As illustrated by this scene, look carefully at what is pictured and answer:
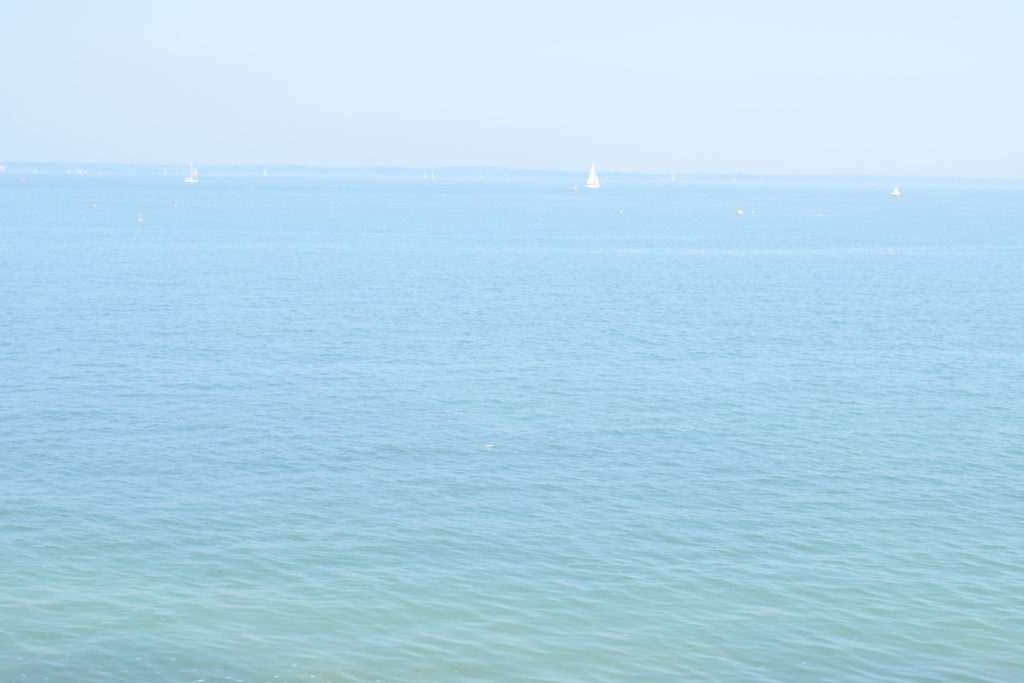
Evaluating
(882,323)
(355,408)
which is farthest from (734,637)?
(882,323)

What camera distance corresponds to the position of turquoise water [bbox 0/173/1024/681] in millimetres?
34750

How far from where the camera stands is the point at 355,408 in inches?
2416

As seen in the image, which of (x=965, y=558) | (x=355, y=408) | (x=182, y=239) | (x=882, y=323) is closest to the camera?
(x=965, y=558)

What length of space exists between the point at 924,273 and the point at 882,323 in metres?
43.7

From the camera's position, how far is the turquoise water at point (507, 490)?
114 ft

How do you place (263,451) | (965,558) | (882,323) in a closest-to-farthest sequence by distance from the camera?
(965,558)
(263,451)
(882,323)

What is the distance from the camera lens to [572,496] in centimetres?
4825

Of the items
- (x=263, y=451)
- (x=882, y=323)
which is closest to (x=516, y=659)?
(x=263, y=451)

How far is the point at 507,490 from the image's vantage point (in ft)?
161

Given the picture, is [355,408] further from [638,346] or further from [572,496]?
[638,346]

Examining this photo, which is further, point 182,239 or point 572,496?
point 182,239

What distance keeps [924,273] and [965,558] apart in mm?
95736

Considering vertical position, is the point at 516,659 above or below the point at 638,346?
below

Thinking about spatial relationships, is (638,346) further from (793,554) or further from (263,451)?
(793,554)
